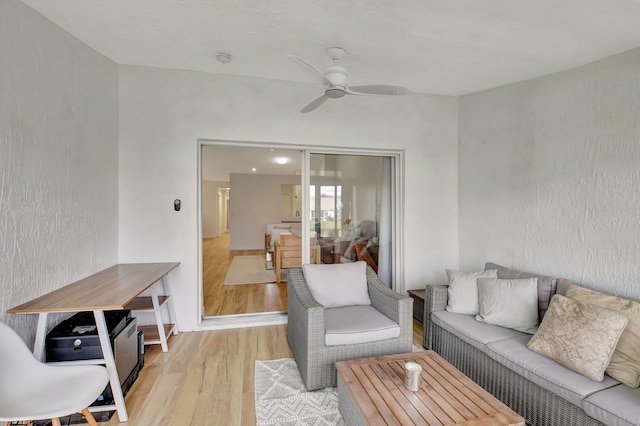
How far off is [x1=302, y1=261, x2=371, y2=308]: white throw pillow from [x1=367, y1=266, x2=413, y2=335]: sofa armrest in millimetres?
115

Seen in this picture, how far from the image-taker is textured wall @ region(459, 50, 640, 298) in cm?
230

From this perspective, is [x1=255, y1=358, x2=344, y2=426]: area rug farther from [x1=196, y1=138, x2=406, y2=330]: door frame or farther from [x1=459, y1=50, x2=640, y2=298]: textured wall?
[x1=459, y1=50, x2=640, y2=298]: textured wall

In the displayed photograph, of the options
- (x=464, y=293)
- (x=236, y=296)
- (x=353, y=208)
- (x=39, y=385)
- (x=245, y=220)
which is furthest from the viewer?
(x=245, y=220)

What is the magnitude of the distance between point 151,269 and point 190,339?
2.68ft

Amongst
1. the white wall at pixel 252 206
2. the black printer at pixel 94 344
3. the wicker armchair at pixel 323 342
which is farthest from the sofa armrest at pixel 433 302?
the white wall at pixel 252 206

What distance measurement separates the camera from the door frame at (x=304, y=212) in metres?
3.30

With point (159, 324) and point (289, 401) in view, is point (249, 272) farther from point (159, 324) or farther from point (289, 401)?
point (289, 401)

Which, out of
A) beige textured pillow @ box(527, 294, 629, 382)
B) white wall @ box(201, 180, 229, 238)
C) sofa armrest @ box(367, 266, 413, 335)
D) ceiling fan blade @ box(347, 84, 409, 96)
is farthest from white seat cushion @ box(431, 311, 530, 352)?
white wall @ box(201, 180, 229, 238)

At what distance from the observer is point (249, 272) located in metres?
5.91

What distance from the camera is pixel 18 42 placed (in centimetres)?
190

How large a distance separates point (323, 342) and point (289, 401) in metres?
0.44

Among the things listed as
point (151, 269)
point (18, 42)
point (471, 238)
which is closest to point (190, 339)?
point (151, 269)

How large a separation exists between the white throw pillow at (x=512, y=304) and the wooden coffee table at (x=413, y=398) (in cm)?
77

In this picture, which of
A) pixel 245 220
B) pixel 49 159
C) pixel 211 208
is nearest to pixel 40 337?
pixel 49 159
